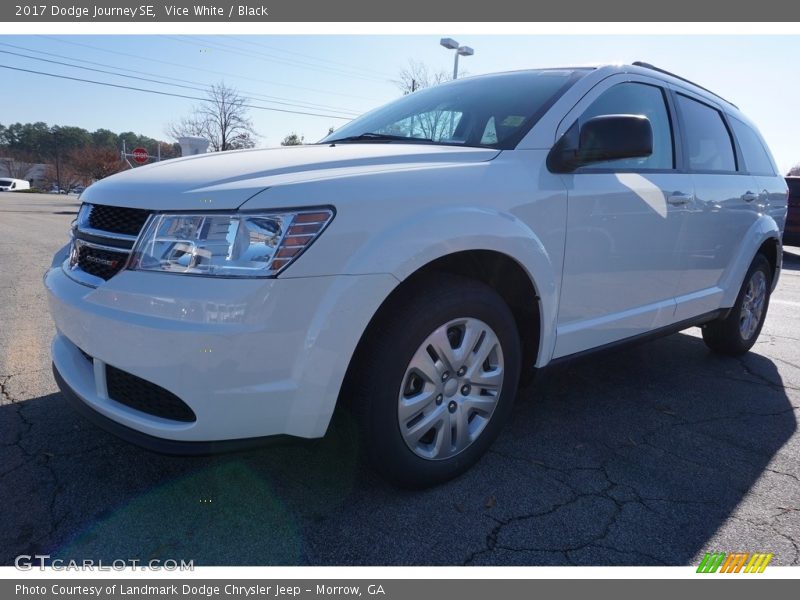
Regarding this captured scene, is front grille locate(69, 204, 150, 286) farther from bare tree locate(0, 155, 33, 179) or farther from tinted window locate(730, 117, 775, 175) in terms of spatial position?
bare tree locate(0, 155, 33, 179)

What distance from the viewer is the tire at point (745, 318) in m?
4.16

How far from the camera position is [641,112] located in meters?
3.06

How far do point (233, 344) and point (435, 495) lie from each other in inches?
41.9

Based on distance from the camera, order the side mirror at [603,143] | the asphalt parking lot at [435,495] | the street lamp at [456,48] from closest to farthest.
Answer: the asphalt parking lot at [435,495] → the side mirror at [603,143] → the street lamp at [456,48]

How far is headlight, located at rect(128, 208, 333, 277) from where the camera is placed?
1.72 meters

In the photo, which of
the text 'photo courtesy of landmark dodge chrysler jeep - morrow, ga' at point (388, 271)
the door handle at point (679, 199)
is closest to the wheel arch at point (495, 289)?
the text 'photo courtesy of landmark dodge chrysler jeep - morrow, ga' at point (388, 271)

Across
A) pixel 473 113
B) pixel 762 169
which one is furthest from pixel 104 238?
pixel 762 169

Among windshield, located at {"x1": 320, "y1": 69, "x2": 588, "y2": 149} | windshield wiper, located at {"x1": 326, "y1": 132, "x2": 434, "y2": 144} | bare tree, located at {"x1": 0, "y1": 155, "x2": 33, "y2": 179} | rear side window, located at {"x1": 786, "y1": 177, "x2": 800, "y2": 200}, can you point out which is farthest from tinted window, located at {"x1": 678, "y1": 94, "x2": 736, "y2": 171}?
bare tree, located at {"x1": 0, "y1": 155, "x2": 33, "y2": 179}

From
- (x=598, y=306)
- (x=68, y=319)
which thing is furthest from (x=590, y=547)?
(x=68, y=319)

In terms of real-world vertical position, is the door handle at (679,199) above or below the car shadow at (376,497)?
above

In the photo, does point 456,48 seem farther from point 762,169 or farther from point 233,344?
point 233,344

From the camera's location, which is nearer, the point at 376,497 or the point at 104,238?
the point at 104,238

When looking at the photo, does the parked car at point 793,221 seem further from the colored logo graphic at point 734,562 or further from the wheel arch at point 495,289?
the colored logo graphic at point 734,562

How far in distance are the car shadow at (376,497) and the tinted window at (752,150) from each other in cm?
207
